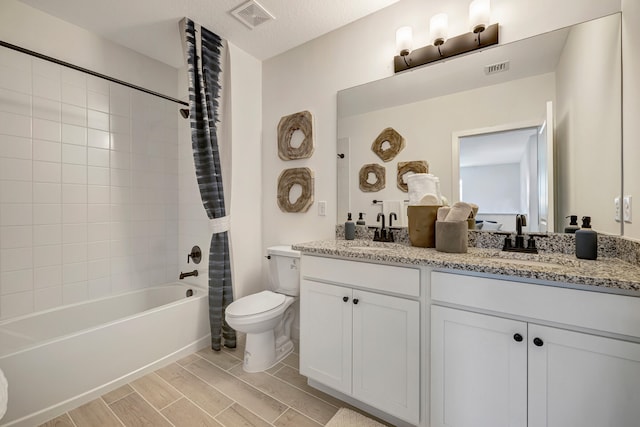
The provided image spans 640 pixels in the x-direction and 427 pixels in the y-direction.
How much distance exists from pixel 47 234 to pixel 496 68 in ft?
10.2

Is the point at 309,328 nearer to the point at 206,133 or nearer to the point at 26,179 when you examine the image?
the point at 206,133

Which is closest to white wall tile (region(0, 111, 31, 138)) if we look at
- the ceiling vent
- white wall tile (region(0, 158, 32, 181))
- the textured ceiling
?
white wall tile (region(0, 158, 32, 181))

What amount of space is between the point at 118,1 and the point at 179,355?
2463mm

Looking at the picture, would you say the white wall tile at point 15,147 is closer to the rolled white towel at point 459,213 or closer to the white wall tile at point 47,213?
the white wall tile at point 47,213

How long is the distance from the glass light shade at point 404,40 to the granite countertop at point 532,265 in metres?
1.24

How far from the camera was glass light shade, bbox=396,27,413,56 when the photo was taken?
66.3 inches

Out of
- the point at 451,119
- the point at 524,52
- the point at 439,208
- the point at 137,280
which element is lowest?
the point at 137,280

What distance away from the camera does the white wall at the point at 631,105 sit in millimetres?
1051

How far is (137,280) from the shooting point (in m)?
2.40

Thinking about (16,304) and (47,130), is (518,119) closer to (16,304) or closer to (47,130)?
(47,130)

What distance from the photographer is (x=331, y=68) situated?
82.1 inches

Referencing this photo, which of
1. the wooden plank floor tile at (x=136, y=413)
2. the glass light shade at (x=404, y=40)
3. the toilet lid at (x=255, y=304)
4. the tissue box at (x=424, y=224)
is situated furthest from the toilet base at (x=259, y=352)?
the glass light shade at (x=404, y=40)

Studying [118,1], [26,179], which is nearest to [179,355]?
[26,179]

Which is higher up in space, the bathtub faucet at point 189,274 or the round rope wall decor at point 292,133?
the round rope wall decor at point 292,133
